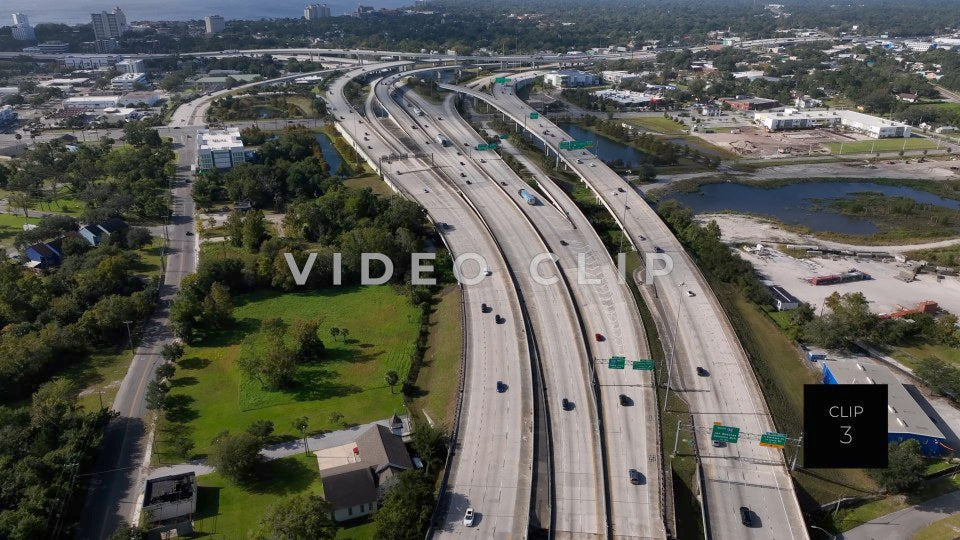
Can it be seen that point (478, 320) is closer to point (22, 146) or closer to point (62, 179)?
point (62, 179)

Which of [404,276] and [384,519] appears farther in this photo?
[404,276]

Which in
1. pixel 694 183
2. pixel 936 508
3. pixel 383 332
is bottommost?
pixel 936 508

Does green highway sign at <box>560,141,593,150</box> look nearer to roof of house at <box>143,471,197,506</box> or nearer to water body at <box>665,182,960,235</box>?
water body at <box>665,182,960,235</box>

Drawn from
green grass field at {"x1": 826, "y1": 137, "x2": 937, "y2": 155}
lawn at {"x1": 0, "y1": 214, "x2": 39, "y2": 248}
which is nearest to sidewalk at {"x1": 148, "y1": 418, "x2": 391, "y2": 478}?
lawn at {"x1": 0, "y1": 214, "x2": 39, "y2": 248}

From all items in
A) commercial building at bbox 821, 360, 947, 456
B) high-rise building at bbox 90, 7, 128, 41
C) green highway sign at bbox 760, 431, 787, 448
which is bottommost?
commercial building at bbox 821, 360, 947, 456

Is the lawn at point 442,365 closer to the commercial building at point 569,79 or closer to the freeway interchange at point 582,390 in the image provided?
the freeway interchange at point 582,390

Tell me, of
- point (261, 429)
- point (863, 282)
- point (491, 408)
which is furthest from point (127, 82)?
point (863, 282)

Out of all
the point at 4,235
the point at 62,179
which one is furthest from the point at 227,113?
the point at 4,235
